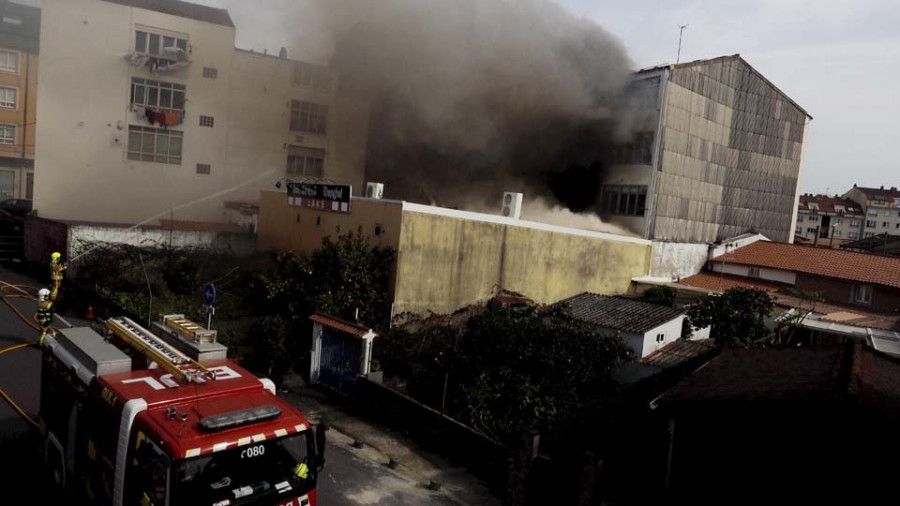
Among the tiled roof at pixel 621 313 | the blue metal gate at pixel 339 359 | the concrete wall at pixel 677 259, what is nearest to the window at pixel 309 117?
the concrete wall at pixel 677 259

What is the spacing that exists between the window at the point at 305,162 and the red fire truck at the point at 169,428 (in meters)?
22.9

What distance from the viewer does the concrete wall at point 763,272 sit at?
2409 cm

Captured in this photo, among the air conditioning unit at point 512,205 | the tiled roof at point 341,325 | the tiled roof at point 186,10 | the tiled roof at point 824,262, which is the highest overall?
the tiled roof at point 186,10

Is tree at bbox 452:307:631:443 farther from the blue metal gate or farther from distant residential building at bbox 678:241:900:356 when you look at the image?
distant residential building at bbox 678:241:900:356

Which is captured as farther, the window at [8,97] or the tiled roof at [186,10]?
the window at [8,97]

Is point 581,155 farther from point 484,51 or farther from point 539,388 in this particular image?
point 539,388

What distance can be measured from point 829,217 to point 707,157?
50813 mm

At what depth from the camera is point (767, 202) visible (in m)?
28.8

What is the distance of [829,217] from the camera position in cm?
6656

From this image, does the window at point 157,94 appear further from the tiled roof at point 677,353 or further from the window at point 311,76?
the tiled roof at point 677,353

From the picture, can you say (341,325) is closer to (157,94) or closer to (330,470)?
(330,470)

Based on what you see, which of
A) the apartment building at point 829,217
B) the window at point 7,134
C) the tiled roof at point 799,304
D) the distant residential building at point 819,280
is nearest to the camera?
the tiled roof at point 799,304

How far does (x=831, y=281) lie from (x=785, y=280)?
1.64 metres

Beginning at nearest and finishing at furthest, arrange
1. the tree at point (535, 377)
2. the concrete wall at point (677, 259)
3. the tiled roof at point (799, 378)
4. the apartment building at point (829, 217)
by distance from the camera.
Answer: the tiled roof at point (799, 378) → the tree at point (535, 377) → the concrete wall at point (677, 259) → the apartment building at point (829, 217)
